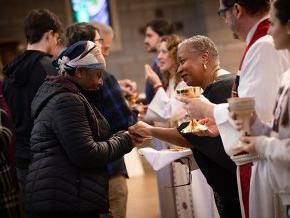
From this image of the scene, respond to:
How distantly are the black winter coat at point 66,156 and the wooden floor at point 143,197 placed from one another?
7.68 feet

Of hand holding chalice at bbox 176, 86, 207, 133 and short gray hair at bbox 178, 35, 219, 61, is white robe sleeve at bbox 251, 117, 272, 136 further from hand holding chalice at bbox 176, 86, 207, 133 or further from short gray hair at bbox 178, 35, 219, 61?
short gray hair at bbox 178, 35, 219, 61

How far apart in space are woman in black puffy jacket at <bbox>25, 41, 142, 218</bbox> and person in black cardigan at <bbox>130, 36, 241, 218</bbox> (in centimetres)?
34

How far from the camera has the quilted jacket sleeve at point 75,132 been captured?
2.21 meters

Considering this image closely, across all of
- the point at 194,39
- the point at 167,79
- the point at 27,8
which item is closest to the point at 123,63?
the point at 27,8

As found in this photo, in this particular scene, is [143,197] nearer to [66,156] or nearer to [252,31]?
[66,156]

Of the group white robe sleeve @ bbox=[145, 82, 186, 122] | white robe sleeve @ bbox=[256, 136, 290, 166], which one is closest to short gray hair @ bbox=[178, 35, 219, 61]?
white robe sleeve @ bbox=[256, 136, 290, 166]

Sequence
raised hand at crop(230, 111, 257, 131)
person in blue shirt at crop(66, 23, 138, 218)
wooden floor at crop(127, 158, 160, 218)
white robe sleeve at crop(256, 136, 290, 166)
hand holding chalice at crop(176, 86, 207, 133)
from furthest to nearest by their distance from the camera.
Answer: wooden floor at crop(127, 158, 160, 218), person in blue shirt at crop(66, 23, 138, 218), hand holding chalice at crop(176, 86, 207, 133), raised hand at crop(230, 111, 257, 131), white robe sleeve at crop(256, 136, 290, 166)

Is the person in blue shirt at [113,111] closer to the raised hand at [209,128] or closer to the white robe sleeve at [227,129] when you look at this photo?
the raised hand at [209,128]

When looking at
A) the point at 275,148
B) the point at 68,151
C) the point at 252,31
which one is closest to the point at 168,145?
the point at 68,151

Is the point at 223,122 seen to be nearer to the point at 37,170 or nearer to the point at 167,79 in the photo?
the point at 37,170

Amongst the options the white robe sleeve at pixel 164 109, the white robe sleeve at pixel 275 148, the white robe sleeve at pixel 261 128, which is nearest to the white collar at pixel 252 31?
the white robe sleeve at pixel 261 128

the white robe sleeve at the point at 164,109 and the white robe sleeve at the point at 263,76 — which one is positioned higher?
the white robe sleeve at the point at 263,76

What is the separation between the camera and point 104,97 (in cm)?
282

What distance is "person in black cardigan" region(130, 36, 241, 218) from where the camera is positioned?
248 centimetres
